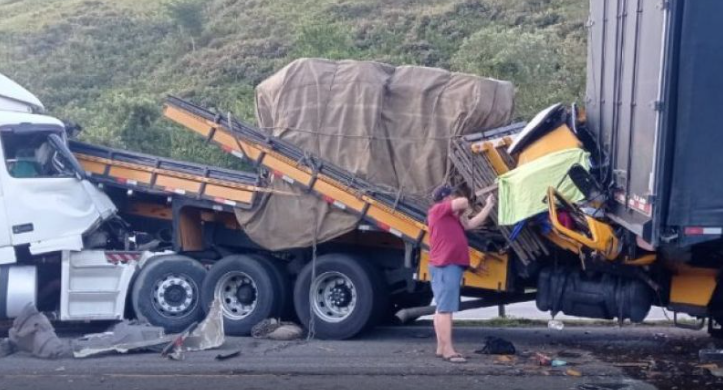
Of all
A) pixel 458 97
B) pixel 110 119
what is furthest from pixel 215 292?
pixel 110 119

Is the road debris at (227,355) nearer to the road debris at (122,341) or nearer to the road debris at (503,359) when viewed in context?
the road debris at (122,341)

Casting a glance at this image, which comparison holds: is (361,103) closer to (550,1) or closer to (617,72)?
(617,72)

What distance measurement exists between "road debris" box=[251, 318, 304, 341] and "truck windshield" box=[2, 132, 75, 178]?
2.61 m

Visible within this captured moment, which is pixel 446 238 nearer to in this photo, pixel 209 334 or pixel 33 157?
pixel 209 334

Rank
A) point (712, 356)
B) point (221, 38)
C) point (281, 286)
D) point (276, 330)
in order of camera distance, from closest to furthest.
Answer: point (712, 356), point (276, 330), point (281, 286), point (221, 38)

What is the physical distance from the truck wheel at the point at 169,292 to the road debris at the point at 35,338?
4.30 feet

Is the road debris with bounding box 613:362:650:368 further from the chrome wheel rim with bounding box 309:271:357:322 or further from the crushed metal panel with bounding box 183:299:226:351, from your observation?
the crushed metal panel with bounding box 183:299:226:351

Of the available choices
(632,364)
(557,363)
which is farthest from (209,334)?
(632,364)

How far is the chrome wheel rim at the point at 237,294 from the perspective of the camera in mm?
12211

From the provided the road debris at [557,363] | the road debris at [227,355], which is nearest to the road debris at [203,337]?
the road debris at [227,355]

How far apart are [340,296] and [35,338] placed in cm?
312

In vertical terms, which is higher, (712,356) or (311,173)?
(311,173)

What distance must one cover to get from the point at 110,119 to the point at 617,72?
13.3 metres

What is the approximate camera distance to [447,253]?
10.4 meters
